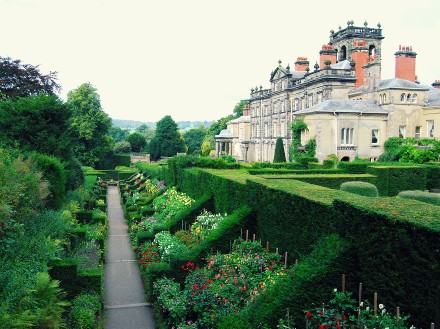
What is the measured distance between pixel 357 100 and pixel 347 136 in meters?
4.37

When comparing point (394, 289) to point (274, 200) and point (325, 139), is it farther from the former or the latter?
point (325, 139)

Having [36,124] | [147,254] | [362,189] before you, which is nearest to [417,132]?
[362,189]

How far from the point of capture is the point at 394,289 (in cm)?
784

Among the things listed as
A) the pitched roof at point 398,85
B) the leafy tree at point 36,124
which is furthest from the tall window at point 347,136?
the leafy tree at point 36,124

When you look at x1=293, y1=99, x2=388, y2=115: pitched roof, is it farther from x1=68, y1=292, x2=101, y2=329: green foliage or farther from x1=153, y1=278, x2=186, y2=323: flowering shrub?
x1=68, y1=292, x2=101, y2=329: green foliage

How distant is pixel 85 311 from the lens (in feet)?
38.1

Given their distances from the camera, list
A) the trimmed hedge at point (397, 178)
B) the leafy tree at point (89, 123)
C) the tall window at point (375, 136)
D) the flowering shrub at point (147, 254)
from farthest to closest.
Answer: the leafy tree at point (89, 123) → the tall window at point (375, 136) → the trimmed hedge at point (397, 178) → the flowering shrub at point (147, 254)

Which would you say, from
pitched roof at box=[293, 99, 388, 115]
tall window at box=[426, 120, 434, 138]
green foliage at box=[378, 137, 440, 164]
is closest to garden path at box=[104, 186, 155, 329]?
pitched roof at box=[293, 99, 388, 115]

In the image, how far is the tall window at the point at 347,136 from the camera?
40.2 m

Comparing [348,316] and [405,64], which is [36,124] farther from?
[405,64]

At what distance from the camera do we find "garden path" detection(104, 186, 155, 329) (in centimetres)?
1279

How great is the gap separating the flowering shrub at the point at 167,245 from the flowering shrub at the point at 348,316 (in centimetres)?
767

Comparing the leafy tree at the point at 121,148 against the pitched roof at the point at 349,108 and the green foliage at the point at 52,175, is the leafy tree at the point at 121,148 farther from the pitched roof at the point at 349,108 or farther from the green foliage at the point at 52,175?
the green foliage at the point at 52,175

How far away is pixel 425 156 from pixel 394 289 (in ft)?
102
